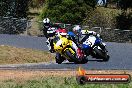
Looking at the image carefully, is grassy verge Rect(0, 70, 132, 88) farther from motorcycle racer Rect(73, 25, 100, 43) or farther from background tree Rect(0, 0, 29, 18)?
background tree Rect(0, 0, 29, 18)

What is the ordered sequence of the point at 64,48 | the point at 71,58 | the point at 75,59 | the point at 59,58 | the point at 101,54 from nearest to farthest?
the point at 64,48, the point at 71,58, the point at 75,59, the point at 59,58, the point at 101,54

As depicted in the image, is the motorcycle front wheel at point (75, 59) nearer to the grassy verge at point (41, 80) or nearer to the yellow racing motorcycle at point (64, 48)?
the yellow racing motorcycle at point (64, 48)

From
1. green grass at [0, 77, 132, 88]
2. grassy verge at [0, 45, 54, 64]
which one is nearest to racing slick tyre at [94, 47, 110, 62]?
grassy verge at [0, 45, 54, 64]

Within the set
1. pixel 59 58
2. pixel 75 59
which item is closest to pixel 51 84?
pixel 75 59

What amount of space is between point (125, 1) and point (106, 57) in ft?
78.5

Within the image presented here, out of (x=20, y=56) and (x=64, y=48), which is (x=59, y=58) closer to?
(x=64, y=48)

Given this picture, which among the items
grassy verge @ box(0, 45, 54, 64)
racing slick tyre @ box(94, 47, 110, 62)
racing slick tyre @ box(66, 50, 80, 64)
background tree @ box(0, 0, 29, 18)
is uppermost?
racing slick tyre @ box(66, 50, 80, 64)

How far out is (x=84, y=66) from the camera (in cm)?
2159

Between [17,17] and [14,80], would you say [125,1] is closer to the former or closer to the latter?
[17,17]

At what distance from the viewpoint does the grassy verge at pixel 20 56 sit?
22906 mm

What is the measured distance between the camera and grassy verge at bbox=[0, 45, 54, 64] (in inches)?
902

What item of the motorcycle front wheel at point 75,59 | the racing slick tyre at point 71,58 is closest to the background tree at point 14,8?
the motorcycle front wheel at point 75,59

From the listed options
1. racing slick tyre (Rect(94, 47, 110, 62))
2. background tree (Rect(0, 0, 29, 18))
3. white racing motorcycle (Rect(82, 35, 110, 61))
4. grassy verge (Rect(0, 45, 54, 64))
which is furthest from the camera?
background tree (Rect(0, 0, 29, 18))

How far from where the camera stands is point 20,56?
23812mm
